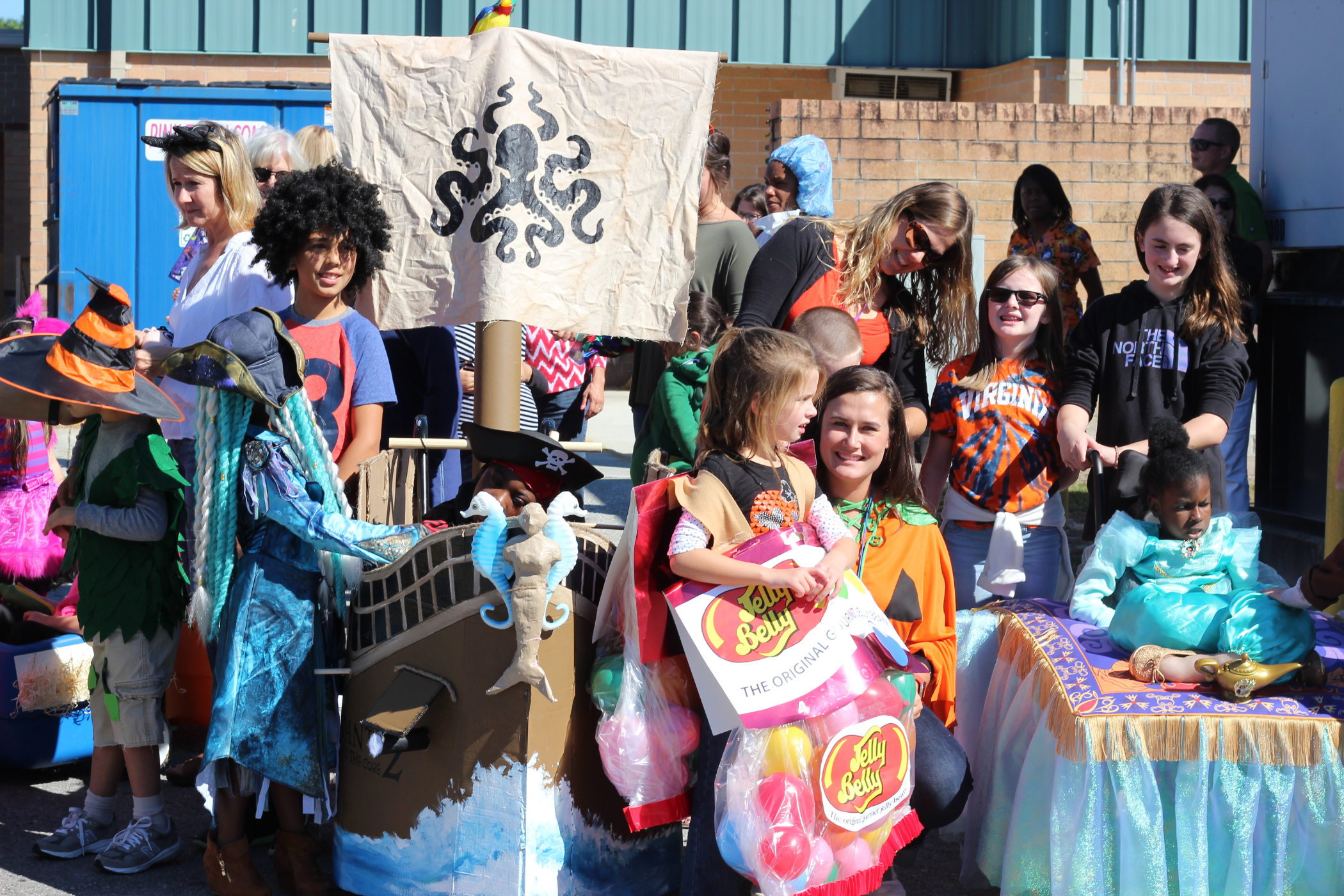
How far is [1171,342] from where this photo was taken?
148 inches

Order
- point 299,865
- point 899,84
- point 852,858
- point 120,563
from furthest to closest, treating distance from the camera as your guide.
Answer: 1. point 899,84
2. point 120,563
3. point 299,865
4. point 852,858

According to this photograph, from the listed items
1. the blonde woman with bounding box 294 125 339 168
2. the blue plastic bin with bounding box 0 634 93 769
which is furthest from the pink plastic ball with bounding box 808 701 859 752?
the blonde woman with bounding box 294 125 339 168

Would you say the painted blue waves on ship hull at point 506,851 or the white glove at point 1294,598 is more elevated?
the white glove at point 1294,598

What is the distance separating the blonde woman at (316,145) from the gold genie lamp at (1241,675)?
138 inches

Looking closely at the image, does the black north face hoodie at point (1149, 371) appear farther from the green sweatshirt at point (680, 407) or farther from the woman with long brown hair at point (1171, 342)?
the green sweatshirt at point (680, 407)

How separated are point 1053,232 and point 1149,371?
128 inches

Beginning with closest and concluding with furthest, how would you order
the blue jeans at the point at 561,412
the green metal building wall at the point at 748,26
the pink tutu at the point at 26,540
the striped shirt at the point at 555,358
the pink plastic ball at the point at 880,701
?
the pink plastic ball at the point at 880,701 < the pink tutu at the point at 26,540 < the striped shirt at the point at 555,358 < the blue jeans at the point at 561,412 < the green metal building wall at the point at 748,26

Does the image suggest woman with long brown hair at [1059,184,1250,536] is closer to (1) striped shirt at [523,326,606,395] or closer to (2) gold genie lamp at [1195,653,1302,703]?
(2) gold genie lamp at [1195,653,1302,703]

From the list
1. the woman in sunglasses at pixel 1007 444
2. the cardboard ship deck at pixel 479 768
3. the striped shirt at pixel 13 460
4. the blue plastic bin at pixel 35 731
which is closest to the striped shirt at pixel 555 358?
the striped shirt at pixel 13 460

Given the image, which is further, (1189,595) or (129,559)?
(129,559)

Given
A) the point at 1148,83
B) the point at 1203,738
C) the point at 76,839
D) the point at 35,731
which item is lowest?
the point at 76,839

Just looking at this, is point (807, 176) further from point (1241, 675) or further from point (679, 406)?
point (1241, 675)

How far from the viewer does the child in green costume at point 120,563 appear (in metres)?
3.25

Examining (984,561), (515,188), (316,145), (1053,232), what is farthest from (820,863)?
(1053,232)
